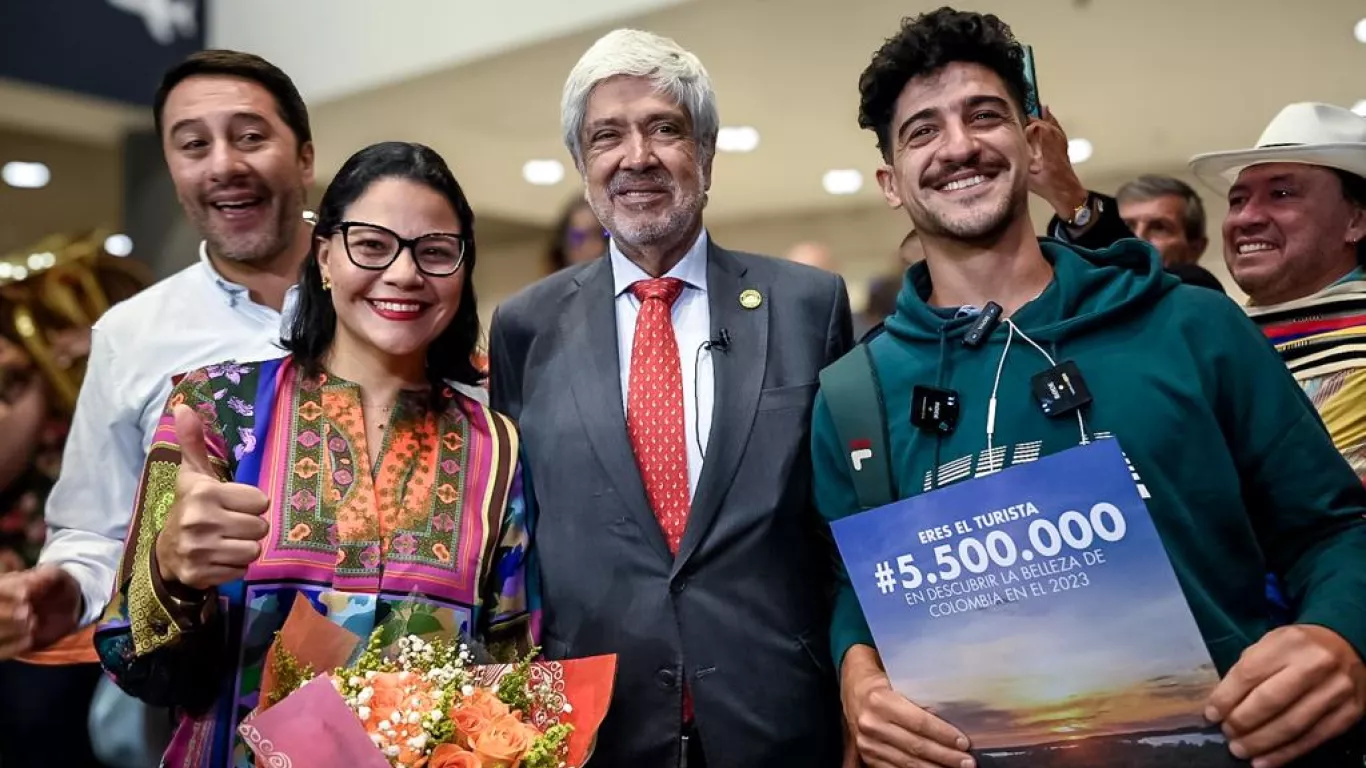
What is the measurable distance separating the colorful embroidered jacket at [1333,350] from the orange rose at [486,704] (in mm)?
1653

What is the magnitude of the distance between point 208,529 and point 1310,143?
2.58 meters

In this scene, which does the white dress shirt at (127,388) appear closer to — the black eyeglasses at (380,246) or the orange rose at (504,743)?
the black eyeglasses at (380,246)

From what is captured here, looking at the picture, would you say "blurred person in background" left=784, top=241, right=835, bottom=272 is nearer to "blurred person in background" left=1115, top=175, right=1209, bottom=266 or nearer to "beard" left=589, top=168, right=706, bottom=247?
"blurred person in background" left=1115, top=175, right=1209, bottom=266

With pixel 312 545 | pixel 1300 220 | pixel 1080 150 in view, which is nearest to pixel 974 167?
pixel 312 545

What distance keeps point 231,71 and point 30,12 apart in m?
3.59

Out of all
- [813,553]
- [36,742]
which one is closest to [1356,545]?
[813,553]

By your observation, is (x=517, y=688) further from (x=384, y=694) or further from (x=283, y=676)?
(x=283, y=676)

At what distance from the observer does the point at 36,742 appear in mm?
3018

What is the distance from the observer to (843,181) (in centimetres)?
808

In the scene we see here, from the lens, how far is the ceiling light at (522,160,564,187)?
789 centimetres

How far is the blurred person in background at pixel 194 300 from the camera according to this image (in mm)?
2391

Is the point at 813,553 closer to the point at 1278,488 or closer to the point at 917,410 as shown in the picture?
the point at 917,410

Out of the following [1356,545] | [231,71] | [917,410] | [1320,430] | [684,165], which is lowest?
[1356,545]

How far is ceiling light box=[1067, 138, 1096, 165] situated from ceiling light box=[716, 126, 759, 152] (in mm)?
1909
